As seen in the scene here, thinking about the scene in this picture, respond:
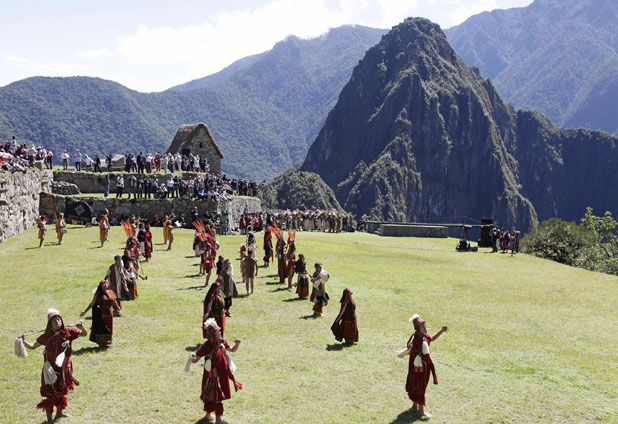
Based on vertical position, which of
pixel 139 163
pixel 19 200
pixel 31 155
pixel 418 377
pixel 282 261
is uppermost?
pixel 31 155

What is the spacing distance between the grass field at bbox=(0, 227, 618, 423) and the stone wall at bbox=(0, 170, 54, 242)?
335 cm

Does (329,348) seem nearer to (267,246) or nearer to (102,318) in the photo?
(102,318)

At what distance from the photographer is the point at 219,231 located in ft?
111

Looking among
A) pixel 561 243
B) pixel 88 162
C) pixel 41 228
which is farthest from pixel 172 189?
pixel 561 243

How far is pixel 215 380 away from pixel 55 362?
249 centimetres

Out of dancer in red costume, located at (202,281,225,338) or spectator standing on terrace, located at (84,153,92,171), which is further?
spectator standing on terrace, located at (84,153,92,171)

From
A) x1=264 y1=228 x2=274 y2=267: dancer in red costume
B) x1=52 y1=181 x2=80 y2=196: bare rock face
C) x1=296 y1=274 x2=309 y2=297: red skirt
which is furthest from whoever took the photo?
x1=52 y1=181 x2=80 y2=196: bare rock face

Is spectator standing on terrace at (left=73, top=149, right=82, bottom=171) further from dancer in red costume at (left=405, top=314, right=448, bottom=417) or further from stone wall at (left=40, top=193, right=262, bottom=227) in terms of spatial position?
dancer in red costume at (left=405, top=314, right=448, bottom=417)

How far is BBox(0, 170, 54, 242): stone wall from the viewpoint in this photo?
2619cm

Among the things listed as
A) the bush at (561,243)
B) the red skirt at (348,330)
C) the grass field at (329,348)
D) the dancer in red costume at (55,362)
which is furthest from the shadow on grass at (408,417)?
the bush at (561,243)

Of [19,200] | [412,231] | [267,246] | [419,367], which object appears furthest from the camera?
[412,231]

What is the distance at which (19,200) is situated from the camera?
94.2 ft

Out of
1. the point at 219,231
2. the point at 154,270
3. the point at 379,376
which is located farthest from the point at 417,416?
the point at 219,231

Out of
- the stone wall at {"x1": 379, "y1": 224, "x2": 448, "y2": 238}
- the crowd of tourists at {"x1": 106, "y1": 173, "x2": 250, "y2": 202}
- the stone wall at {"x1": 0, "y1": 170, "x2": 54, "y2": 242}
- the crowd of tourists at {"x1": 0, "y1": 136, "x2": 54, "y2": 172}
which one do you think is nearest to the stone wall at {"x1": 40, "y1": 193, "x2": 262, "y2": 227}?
the crowd of tourists at {"x1": 106, "y1": 173, "x2": 250, "y2": 202}
